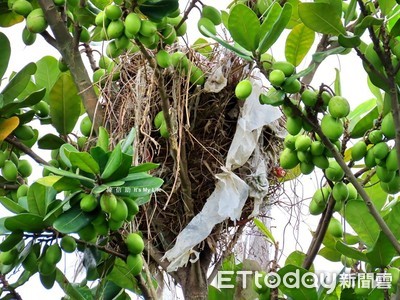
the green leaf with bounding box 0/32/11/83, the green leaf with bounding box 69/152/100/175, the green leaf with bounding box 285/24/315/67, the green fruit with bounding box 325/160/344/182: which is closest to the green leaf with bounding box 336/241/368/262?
the green fruit with bounding box 325/160/344/182

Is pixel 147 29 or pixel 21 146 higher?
pixel 147 29

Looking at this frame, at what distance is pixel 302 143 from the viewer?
143 cm

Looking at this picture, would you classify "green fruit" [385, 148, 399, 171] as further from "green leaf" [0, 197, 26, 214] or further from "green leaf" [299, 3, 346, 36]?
"green leaf" [0, 197, 26, 214]

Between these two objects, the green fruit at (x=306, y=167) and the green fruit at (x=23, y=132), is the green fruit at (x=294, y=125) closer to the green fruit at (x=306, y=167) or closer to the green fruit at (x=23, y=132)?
the green fruit at (x=306, y=167)

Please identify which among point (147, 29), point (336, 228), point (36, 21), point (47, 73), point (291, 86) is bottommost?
point (336, 228)

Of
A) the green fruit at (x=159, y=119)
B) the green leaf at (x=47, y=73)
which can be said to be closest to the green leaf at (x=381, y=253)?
the green fruit at (x=159, y=119)

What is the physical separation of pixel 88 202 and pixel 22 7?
0.65 metres

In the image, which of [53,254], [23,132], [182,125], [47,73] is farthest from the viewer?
[47,73]

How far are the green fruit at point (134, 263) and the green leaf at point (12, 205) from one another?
228mm

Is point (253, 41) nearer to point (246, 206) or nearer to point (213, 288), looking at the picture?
point (213, 288)

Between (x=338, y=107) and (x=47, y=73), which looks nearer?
(x=338, y=107)

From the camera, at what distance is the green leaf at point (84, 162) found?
1.45 m

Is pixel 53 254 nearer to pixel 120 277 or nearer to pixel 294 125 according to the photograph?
pixel 120 277

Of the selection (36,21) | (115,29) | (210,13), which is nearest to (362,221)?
(115,29)
